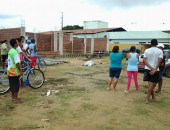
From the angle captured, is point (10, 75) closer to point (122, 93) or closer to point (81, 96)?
point (81, 96)

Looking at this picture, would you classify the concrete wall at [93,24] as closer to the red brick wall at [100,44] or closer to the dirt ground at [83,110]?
the red brick wall at [100,44]

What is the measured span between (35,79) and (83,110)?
3404mm

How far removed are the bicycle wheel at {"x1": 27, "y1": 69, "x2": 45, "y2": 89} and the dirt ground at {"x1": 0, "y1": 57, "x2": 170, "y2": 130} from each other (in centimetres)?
19

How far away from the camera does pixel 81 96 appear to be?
27.6ft

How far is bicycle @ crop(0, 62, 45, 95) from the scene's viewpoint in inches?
352

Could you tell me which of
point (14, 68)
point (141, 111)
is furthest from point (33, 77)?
point (141, 111)

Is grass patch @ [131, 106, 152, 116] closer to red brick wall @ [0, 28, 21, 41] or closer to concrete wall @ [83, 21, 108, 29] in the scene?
red brick wall @ [0, 28, 21, 41]

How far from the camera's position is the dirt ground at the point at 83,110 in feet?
18.8

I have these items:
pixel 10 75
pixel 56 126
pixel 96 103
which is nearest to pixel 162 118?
pixel 96 103

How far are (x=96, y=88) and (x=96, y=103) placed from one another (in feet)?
7.51

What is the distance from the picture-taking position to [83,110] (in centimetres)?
687

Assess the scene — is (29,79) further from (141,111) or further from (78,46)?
(78,46)

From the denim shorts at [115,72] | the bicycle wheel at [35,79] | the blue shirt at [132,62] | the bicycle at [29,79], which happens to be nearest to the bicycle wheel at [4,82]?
the bicycle at [29,79]

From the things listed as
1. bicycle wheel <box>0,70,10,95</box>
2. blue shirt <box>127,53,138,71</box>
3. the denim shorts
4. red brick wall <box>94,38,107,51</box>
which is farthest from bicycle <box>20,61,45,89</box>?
red brick wall <box>94,38,107,51</box>
